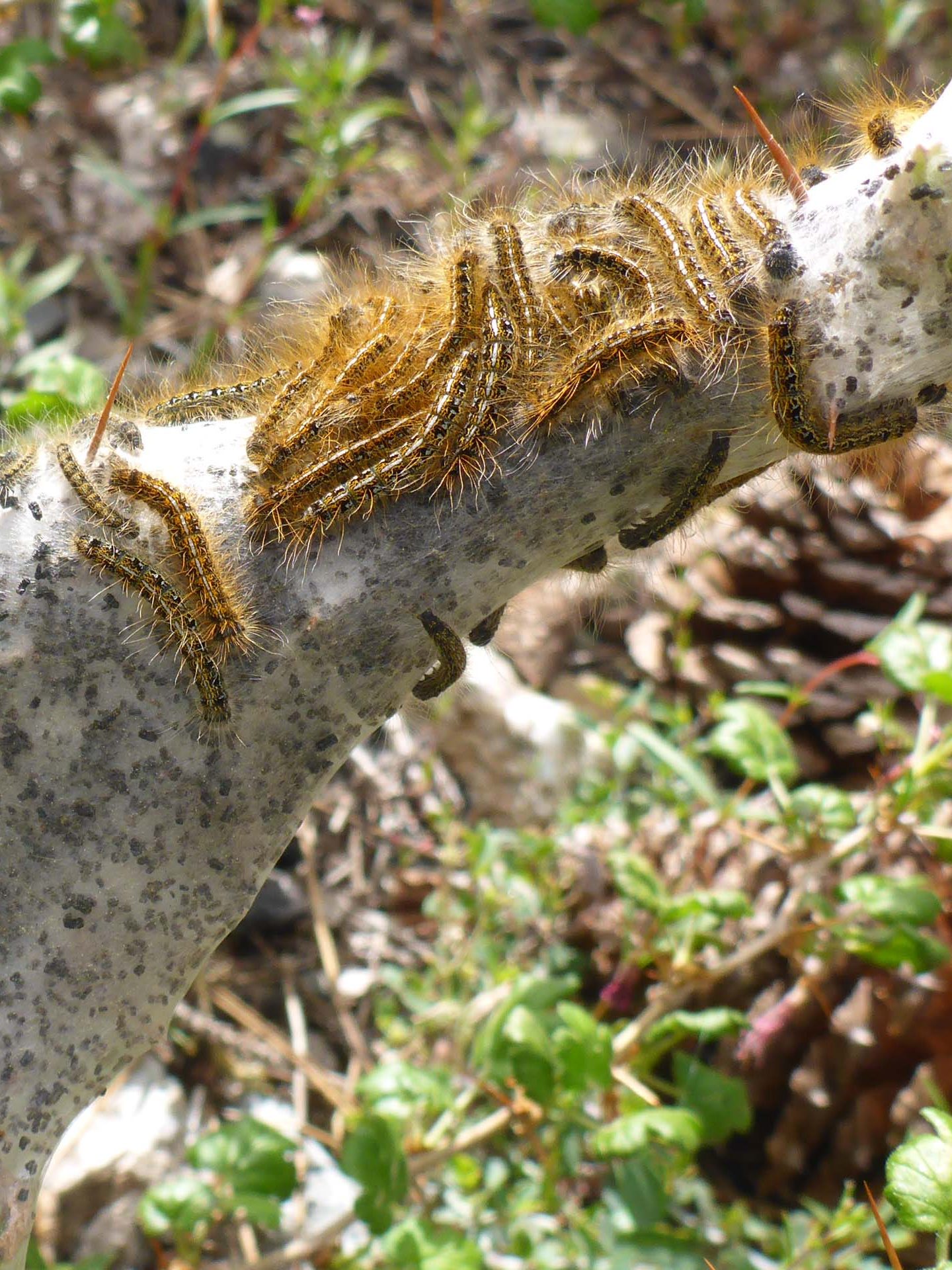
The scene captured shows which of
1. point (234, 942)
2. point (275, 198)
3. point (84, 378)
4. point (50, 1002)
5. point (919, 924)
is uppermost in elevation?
point (275, 198)

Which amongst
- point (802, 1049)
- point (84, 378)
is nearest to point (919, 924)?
point (802, 1049)

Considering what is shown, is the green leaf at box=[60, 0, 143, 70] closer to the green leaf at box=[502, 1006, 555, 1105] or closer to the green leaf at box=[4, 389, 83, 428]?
the green leaf at box=[4, 389, 83, 428]

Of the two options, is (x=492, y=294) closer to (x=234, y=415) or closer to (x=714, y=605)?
(x=234, y=415)

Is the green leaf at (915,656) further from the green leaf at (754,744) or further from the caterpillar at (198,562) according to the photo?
the caterpillar at (198,562)

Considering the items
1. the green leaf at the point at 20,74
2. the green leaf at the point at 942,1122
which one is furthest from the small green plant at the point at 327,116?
the green leaf at the point at 942,1122

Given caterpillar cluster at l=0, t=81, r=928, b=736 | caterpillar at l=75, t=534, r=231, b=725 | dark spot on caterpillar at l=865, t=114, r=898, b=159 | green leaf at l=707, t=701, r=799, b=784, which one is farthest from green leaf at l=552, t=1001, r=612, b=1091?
dark spot on caterpillar at l=865, t=114, r=898, b=159

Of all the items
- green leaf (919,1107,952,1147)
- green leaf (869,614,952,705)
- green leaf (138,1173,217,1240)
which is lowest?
green leaf (919,1107,952,1147)

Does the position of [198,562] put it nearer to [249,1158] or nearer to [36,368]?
[249,1158]
